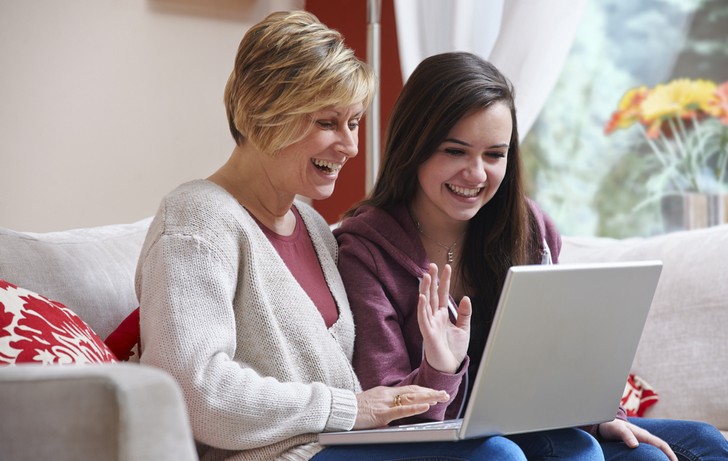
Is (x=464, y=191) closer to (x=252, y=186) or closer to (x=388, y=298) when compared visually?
(x=388, y=298)

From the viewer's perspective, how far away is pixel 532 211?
2094mm

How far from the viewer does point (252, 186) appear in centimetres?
175

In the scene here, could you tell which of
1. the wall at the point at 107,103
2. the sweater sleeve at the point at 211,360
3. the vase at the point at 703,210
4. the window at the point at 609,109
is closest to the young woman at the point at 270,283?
the sweater sleeve at the point at 211,360

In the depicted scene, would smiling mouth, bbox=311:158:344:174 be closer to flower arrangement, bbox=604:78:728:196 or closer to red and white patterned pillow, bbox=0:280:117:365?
red and white patterned pillow, bbox=0:280:117:365

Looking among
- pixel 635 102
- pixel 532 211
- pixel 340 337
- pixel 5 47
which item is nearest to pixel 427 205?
pixel 532 211

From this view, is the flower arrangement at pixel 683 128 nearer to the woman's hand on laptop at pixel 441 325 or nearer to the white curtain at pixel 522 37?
the white curtain at pixel 522 37

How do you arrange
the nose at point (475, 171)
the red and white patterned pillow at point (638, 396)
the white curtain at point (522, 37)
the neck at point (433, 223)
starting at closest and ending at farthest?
the nose at point (475, 171) < the neck at point (433, 223) < the red and white patterned pillow at point (638, 396) < the white curtain at point (522, 37)

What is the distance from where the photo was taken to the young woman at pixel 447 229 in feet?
5.95

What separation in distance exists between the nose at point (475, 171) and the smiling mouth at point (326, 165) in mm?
268

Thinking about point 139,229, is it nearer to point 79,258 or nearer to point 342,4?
point 79,258

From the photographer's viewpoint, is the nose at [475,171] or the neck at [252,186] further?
the nose at [475,171]

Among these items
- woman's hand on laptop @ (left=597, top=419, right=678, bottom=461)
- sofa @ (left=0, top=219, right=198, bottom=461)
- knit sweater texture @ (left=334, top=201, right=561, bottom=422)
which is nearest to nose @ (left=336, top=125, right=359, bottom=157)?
knit sweater texture @ (left=334, top=201, right=561, bottom=422)

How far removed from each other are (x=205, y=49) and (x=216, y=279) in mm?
1783

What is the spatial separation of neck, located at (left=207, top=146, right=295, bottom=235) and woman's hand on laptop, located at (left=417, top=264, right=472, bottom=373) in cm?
29
